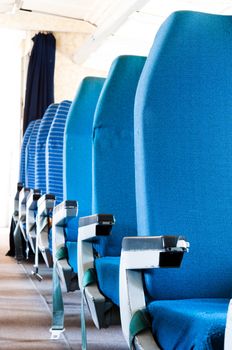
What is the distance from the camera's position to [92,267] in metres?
1.84

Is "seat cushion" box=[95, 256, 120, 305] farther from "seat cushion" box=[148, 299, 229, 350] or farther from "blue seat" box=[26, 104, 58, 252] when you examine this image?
"blue seat" box=[26, 104, 58, 252]

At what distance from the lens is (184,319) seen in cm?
102

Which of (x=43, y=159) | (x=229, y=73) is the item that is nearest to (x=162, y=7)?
(x=43, y=159)

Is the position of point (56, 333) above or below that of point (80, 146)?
below

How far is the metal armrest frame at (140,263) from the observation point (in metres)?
1.10

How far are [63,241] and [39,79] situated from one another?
613 centimetres

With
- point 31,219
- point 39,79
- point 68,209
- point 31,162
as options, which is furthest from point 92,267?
point 39,79

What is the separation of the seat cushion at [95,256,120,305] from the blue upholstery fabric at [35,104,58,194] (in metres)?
2.23

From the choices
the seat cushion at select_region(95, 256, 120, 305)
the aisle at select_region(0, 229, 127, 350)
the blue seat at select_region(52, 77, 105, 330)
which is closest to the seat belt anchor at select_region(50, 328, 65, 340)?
the aisle at select_region(0, 229, 127, 350)

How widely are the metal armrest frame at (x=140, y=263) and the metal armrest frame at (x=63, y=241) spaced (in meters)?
0.94

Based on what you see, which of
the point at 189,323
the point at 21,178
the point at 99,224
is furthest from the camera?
the point at 21,178

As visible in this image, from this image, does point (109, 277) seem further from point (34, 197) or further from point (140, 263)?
point (34, 197)

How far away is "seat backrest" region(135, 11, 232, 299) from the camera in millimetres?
1379

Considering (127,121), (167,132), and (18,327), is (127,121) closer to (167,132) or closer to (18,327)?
(167,132)
